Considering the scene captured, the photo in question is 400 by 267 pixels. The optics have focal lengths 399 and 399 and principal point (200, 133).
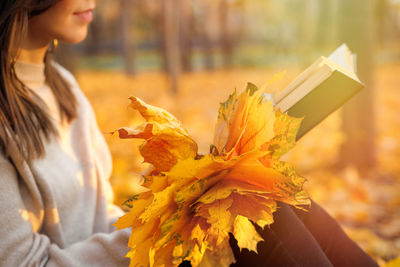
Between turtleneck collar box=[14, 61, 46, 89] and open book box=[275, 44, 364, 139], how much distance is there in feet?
3.07

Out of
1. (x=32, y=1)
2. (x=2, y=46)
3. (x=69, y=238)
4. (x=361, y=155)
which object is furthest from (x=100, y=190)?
(x=361, y=155)

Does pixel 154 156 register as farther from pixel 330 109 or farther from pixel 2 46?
pixel 2 46

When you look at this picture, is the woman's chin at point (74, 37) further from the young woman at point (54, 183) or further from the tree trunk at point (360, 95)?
the tree trunk at point (360, 95)

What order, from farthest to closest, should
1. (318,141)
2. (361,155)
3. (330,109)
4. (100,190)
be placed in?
(318,141) < (361,155) < (100,190) < (330,109)

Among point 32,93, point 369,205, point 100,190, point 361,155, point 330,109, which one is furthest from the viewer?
point 361,155

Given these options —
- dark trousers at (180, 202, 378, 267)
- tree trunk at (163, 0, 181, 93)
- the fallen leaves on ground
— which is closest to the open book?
the fallen leaves on ground

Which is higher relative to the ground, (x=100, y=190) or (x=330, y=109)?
(x=330, y=109)

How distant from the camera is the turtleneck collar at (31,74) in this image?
1458mm

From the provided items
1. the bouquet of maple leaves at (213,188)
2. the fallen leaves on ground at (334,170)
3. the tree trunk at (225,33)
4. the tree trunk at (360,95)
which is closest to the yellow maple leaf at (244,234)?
the bouquet of maple leaves at (213,188)

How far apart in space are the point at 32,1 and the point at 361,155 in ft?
10.9

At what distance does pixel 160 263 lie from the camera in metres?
0.95

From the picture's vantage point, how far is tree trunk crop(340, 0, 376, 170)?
353 centimetres

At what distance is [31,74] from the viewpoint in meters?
1.51

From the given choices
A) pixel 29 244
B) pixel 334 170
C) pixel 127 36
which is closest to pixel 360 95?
pixel 334 170
